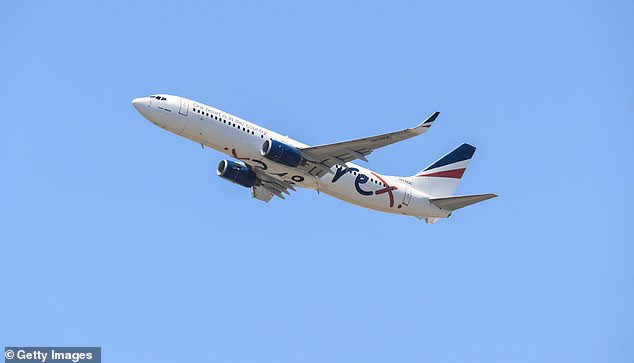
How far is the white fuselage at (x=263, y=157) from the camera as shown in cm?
6100

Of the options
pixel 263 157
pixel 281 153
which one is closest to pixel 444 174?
pixel 281 153

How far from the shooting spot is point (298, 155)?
204ft

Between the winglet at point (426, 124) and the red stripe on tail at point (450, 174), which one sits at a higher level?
the red stripe on tail at point (450, 174)

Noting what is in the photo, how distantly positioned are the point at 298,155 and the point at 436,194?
1275cm

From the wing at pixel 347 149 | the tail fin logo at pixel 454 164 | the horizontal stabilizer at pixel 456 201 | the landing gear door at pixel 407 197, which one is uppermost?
the tail fin logo at pixel 454 164

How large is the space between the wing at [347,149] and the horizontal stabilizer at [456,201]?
7466 mm

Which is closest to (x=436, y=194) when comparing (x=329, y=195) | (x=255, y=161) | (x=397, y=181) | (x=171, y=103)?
(x=397, y=181)

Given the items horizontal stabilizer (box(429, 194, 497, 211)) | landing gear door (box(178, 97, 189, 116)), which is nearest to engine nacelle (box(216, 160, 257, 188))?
landing gear door (box(178, 97, 189, 116))

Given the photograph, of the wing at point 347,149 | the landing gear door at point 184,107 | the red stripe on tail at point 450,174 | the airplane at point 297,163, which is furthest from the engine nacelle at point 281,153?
the red stripe on tail at point 450,174

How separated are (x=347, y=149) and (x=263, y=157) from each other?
5.38 metres

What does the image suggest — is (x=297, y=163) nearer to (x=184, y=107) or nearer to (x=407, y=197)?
(x=184, y=107)

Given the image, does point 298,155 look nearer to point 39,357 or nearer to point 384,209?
point 384,209

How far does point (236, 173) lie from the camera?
67438mm

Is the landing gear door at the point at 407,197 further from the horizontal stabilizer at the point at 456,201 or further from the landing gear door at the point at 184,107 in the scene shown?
the landing gear door at the point at 184,107
